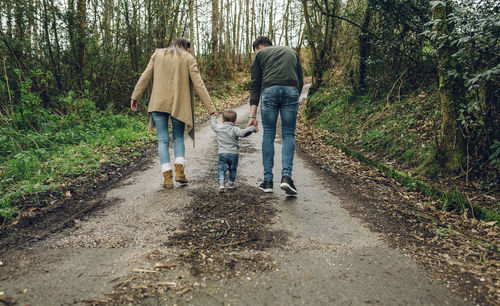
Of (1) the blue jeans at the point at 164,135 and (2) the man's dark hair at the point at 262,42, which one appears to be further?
(1) the blue jeans at the point at 164,135

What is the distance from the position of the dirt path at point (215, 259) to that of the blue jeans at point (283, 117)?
575 millimetres

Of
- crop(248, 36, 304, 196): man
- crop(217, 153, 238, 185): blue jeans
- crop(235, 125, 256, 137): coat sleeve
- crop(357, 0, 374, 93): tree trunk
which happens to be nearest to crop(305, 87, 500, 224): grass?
crop(357, 0, 374, 93): tree trunk

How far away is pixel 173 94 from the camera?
475cm

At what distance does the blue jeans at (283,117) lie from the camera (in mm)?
4391

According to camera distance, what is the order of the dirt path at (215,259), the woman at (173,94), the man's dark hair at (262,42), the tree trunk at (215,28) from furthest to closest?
the tree trunk at (215,28) → the woman at (173,94) → the man's dark hair at (262,42) → the dirt path at (215,259)

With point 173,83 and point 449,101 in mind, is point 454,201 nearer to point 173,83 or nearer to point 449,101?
point 449,101

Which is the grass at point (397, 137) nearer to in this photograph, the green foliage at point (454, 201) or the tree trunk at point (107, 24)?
the green foliage at point (454, 201)

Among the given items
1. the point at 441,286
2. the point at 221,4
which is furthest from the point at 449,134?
the point at 221,4

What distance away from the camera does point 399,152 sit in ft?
20.6

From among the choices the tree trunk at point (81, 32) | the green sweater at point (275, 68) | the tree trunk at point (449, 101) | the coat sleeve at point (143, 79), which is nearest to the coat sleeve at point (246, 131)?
the green sweater at point (275, 68)

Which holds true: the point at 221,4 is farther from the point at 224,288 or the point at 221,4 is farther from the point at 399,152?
the point at 224,288

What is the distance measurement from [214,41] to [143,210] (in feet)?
64.7

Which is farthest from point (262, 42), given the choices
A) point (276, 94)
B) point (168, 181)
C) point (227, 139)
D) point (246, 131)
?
point (168, 181)

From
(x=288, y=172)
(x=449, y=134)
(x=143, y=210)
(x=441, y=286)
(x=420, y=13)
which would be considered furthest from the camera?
(x=420, y=13)
